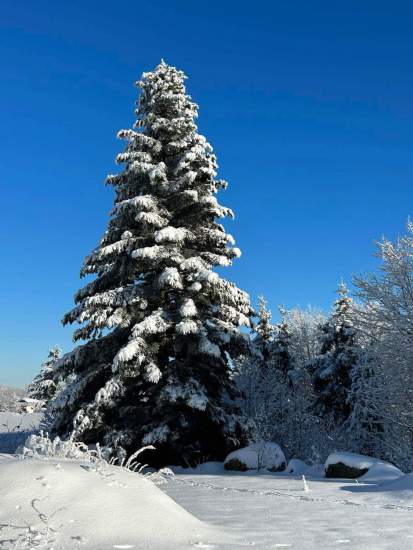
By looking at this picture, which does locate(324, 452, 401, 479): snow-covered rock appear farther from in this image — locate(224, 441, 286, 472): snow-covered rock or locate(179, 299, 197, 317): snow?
locate(179, 299, 197, 317): snow

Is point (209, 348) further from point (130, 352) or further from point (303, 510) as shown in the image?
point (303, 510)

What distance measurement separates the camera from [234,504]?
6895 mm

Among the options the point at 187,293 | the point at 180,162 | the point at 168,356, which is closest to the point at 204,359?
the point at 168,356

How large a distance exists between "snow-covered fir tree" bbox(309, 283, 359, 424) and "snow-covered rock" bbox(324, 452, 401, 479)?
17428mm

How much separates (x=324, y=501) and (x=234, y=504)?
4.51 ft

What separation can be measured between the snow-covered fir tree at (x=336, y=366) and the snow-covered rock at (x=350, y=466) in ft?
57.2

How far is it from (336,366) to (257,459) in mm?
17392

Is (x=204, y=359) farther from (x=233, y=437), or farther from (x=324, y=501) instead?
(x=324, y=501)

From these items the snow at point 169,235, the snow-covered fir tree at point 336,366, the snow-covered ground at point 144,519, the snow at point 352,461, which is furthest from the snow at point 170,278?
the snow-covered fir tree at point 336,366

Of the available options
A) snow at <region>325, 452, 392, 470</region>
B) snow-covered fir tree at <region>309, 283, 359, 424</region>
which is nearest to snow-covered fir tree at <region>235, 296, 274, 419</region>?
snow-covered fir tree at <region>309, 283, 359, 424</region>

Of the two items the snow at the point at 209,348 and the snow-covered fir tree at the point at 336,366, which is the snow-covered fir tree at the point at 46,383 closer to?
the snow-covered fir tree at the point at 336,366

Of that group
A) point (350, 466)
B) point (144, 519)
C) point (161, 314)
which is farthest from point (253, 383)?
point (144, 519)

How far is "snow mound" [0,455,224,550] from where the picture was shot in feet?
13.6

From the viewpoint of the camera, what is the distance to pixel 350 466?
10.6m
